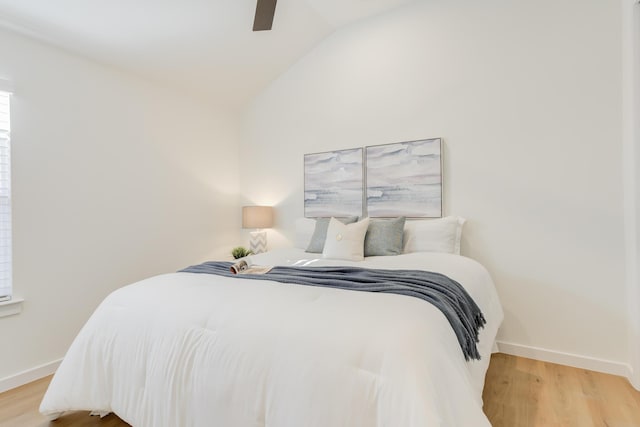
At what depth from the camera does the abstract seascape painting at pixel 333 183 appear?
10.8 feet

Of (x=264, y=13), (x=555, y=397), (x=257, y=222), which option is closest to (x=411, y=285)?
(x=555, y=397)

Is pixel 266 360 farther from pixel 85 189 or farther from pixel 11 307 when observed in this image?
pixel 85 189

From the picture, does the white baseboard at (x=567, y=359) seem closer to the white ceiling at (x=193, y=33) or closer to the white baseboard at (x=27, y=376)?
the white ceiling at (x=193, y=33)

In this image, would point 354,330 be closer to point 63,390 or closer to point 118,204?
point 63,390

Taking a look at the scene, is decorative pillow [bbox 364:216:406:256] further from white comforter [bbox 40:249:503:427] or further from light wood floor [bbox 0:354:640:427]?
light wood floor [bbox 0:354:640:427]

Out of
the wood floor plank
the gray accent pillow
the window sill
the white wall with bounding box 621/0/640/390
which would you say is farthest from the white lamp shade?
the white wall with bounding box 621/0/640/390

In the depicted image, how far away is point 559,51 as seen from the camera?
2436 millimetres

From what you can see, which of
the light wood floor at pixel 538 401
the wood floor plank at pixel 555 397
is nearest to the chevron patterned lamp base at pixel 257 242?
the light wood floor at pixel 538 401

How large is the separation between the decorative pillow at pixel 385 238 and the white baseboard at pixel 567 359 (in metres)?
1.17

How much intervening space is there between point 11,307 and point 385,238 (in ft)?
8.79

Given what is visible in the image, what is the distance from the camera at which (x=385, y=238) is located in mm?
2662

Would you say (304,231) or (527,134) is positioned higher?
(527,134)

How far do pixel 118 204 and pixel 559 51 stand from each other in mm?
3747

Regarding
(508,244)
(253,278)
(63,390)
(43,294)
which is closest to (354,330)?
(253,278)
